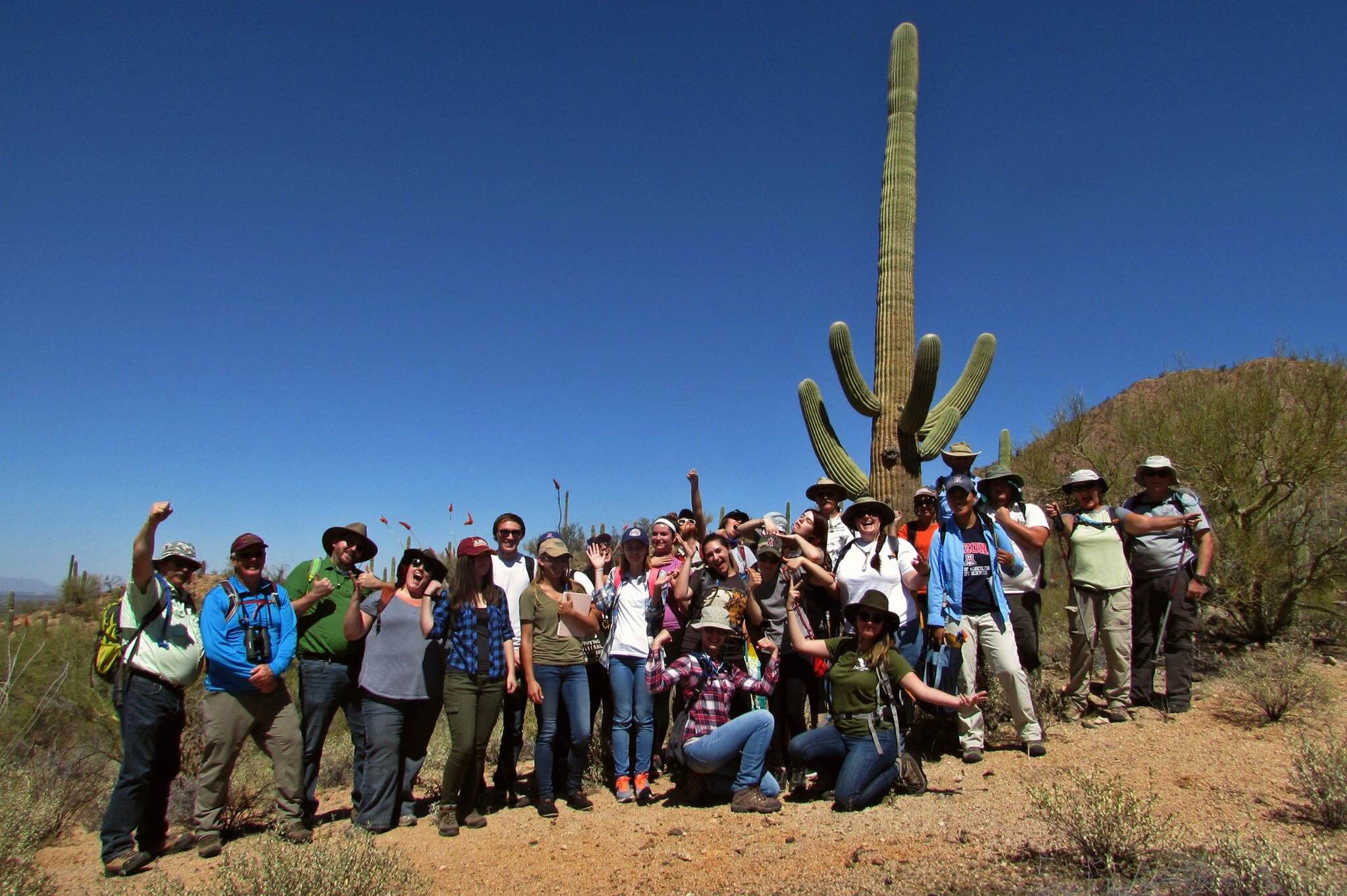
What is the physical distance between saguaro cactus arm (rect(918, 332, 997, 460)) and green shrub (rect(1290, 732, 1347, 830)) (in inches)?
262

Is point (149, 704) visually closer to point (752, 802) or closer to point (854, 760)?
point (752, 802)

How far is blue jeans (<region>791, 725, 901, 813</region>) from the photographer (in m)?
5.04

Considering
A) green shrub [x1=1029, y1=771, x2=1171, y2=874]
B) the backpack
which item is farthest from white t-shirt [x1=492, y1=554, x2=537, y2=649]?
green shrub [x1=1029, y1=771, x2=1171, y2=874]

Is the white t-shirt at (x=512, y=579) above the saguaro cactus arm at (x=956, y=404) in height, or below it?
below

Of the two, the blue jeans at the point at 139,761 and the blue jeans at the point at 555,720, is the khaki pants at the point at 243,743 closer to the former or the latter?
the blue jeans at the point at 139,761

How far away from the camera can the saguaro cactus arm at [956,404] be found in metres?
11.4

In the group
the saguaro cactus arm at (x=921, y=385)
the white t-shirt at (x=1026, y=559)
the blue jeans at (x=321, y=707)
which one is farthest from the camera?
the saguaro cactus arm at (x=921, y=385)

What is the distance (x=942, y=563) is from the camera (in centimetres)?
564

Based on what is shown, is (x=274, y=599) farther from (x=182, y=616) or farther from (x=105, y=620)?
(x=105, y=620)

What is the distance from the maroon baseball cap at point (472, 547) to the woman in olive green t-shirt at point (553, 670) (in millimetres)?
448

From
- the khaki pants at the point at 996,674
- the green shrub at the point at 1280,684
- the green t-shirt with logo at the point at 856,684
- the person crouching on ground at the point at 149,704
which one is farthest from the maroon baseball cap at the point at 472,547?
the green shrub at the point at 1280,684

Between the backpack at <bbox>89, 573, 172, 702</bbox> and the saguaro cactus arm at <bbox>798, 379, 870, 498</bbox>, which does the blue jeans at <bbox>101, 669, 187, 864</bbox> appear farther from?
the saguaro cactus arm at <bbox>798, 379, 870, 498</bbox>

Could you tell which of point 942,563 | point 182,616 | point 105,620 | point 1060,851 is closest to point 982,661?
point 942,563

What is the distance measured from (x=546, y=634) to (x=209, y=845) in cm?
234
